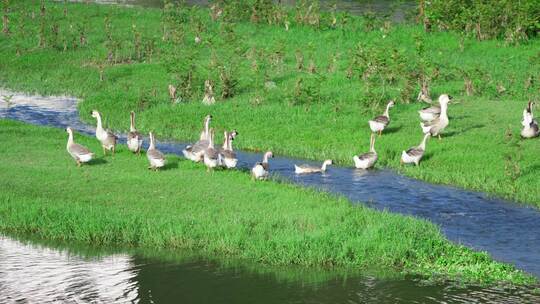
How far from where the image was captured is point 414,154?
2608cm

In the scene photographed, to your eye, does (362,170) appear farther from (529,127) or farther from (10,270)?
(10,270)

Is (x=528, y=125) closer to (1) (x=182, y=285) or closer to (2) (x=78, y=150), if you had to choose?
(2) (x=78, y=150)

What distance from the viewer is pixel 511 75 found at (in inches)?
1355

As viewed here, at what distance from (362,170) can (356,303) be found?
1027 cm

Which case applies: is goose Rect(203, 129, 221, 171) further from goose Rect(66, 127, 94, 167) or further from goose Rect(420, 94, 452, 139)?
goose Rect(420, 94, 452, 139)

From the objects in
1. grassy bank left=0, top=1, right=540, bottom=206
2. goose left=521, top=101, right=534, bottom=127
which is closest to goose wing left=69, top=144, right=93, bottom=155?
grassy bank left=0, top=1, right=540, bottom=206

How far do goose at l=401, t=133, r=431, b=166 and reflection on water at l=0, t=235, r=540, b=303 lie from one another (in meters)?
8.82

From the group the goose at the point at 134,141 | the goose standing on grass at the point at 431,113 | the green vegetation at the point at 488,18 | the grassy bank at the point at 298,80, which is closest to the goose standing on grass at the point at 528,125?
the grassy bank at the point at 298,80

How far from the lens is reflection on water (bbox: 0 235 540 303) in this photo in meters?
16.4

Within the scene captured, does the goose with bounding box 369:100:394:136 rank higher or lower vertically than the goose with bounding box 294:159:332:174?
higher

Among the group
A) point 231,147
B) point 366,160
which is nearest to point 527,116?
point 366,160

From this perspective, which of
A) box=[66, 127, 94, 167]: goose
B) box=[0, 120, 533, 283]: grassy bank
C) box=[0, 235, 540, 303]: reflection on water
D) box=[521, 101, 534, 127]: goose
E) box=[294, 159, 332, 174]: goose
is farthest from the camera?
box=[521, 101, 534, 127]: goose

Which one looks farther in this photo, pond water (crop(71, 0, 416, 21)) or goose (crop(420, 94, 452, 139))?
pond water (crop(71, 0, 416, 21))

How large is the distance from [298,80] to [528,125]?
9.63 metres
